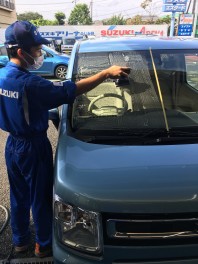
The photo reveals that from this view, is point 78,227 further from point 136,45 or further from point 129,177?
point 136,45

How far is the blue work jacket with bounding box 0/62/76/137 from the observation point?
2225 millimetres

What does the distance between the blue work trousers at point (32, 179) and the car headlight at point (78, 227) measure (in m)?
0.58

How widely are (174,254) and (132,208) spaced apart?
34 cm

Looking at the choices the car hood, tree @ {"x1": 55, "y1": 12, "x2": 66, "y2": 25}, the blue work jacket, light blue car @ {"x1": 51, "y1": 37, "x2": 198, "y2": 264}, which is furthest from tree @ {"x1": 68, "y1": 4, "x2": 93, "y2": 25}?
the car hood

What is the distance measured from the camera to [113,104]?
2867 millimetres

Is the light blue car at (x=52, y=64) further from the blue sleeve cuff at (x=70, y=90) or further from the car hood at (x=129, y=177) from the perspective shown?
the car hood at (x=129, y=177)

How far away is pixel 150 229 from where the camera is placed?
1.79m

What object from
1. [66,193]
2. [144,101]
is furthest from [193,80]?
[66,193]

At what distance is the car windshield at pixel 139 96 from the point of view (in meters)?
2.51

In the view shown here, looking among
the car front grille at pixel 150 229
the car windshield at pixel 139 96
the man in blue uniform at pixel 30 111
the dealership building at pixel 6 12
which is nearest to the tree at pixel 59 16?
the dealership building at pixel 6 12

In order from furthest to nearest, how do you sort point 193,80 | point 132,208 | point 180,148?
1. point 193,80
2. point 180,148
3. point 132,208

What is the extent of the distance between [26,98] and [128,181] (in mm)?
901

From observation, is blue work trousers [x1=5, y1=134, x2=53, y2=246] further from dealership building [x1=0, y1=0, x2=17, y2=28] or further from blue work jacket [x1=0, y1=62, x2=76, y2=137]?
dealership building [x1=0, y1=0, x2=17, y2=28]

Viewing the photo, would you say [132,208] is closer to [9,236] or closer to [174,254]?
[174,254]
